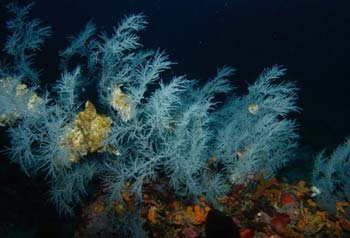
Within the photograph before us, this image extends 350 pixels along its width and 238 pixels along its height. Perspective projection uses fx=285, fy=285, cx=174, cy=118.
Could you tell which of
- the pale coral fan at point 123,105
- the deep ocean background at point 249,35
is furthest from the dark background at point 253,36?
the pale coral fan at point 123,105

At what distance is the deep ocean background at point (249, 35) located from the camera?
13.5 meters

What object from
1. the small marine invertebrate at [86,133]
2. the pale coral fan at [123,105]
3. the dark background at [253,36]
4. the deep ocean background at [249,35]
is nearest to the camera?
the small marine invertebrate at [86,133]

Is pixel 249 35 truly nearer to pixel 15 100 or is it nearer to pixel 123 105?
pixel 123 105

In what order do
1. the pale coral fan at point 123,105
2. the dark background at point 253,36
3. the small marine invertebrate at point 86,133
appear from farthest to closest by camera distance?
1. the dark background at point 253,36
2. the pale coral fan at point 123,105
3. the small marine invertebrate at point 86,133

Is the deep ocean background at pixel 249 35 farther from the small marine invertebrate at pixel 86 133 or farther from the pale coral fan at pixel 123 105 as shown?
the small marine invertebrate at pixel 86 133

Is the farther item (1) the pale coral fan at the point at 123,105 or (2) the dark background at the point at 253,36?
(2) the dark background at the point at 253,36

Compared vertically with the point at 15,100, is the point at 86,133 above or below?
below

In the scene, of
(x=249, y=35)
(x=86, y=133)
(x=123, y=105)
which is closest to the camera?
(x=86, y=133)

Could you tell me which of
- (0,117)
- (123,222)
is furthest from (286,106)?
(0,117)

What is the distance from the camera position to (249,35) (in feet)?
55.8

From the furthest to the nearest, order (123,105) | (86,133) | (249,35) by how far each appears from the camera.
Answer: (249,35) < (123,105) < (86,133)

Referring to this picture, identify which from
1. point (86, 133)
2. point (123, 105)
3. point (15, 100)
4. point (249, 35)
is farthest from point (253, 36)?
point (15, 100)

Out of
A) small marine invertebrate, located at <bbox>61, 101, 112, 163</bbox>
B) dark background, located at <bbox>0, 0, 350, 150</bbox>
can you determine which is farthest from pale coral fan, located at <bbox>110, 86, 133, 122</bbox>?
dark background, located at <bbox>0, 0, 350, 150</bbox>

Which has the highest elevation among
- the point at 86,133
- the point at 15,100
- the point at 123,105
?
the point at 123,105
